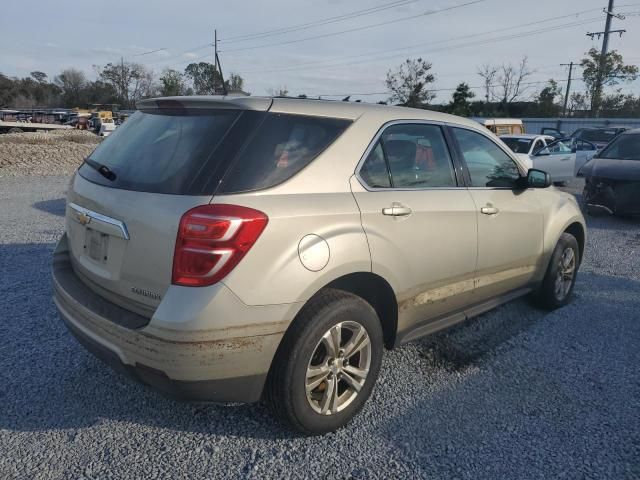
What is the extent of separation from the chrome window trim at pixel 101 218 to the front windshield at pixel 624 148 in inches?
387

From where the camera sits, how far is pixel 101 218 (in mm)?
2633

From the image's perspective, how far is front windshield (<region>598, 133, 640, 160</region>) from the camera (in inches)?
380

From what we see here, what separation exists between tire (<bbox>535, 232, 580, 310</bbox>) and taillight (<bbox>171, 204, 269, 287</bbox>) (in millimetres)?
3290

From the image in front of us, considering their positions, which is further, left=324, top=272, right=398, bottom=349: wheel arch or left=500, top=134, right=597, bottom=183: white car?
left=500, top=134, right=597, bottom=183: white car

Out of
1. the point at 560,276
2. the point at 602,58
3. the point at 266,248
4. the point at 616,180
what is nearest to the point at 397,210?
the point at 266,248

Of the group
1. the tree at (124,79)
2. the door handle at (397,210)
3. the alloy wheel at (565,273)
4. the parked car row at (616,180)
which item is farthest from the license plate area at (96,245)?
the tree at (124,79)

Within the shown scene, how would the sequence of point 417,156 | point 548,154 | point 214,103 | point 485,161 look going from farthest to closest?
1. point 548,154
2. point 485,161
3. point 417,156
4. point 214,103

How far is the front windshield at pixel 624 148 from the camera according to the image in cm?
966

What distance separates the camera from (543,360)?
12.3 ft

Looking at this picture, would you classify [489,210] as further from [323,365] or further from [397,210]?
[323,365]

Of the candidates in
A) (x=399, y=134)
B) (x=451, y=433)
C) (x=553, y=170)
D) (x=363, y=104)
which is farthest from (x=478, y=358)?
(x=553, y=170)

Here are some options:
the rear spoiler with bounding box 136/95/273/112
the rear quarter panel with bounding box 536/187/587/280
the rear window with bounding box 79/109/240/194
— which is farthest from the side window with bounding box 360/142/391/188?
the rear quarter panel with bounding box 536/187/587/280

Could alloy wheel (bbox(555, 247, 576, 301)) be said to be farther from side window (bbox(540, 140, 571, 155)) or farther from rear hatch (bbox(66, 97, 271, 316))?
side window (bbox(540, 140, 571, 155))

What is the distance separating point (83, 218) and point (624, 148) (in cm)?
1023
